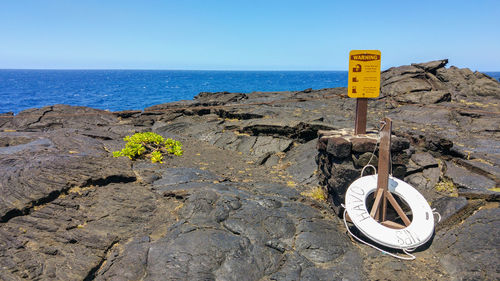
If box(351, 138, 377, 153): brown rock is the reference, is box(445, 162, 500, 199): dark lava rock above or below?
below

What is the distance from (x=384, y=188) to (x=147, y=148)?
7164 millimetres

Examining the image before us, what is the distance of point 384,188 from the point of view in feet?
18.0

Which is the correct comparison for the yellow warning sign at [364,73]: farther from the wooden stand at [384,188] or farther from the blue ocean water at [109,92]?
the blue ocean water at [109,92]

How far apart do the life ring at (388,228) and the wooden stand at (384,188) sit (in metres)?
0.15

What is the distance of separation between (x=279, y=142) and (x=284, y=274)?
7678 millimetres

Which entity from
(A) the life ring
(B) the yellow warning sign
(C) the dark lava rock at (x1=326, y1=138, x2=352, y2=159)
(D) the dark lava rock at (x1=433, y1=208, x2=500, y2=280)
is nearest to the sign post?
(B) the yellow warning sign

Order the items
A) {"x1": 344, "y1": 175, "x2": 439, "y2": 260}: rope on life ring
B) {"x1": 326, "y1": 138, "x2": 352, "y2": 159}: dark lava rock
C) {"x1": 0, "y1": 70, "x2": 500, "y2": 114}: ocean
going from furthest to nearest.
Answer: {"x1": 0, "y1": 70, "x2": 500, "y2": 114}: ocean
{"x1": 326, "y1": 138, "x2": 352, "y2": 159}: dark lava rock
{"x1": 344, "y1": 175, "x2": 439, "y2": 260}: rope on life ring

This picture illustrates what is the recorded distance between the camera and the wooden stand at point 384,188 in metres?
5.34

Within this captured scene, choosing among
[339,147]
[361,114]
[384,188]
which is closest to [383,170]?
[384,188]

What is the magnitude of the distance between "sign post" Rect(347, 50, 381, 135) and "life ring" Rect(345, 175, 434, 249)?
4.90 feet

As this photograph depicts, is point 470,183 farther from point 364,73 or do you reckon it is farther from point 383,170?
point 364,73

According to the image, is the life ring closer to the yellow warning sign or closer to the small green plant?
the yellow warning sign

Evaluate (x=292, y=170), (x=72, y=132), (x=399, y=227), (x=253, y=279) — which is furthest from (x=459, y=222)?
(x=72, y=132)

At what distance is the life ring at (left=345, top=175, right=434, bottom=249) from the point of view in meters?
A: 4.96
